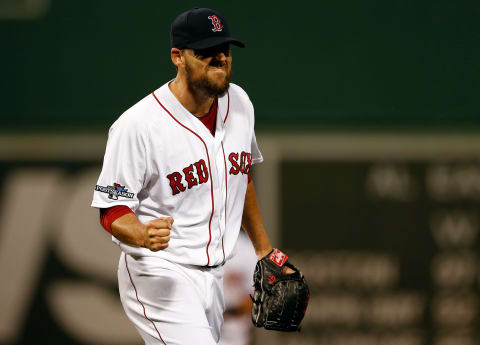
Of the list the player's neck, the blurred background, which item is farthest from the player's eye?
the blurred background

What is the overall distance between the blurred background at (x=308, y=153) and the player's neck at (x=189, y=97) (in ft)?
5.04

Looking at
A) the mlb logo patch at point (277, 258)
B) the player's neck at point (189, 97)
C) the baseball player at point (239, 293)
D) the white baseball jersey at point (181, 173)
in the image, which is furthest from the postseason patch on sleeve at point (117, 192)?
the baseball player at point (239, 293)

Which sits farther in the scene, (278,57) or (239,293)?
(278,57)

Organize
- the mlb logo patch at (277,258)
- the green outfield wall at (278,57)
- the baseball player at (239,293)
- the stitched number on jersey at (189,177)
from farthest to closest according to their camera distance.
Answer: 1. the green outfield wall at (278,57)
2. the baseball player at (239,293)
3. the mlb logo patch at (277,258)
4. the stitched number on jersey at (189,177)

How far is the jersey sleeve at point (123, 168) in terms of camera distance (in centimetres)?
209

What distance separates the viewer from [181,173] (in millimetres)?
2182

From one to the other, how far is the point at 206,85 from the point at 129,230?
500mm

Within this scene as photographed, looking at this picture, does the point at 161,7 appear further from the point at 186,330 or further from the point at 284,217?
the point at 186,330

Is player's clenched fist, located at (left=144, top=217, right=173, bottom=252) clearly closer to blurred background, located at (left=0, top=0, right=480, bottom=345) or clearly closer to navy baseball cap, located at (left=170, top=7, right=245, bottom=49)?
navy baseball cap, located at (left=170, top=7, right=245, bottom=49)

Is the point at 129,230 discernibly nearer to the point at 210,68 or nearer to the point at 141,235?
the point at 141,235

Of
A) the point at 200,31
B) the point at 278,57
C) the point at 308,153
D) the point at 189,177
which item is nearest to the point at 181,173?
the point at 189,177

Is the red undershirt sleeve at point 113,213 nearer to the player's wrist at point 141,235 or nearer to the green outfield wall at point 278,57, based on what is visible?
the player's wrist at point 141,235

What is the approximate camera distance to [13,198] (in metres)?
3.85

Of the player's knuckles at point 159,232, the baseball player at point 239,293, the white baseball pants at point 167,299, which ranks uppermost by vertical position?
the player's knuckles at point 159,232
